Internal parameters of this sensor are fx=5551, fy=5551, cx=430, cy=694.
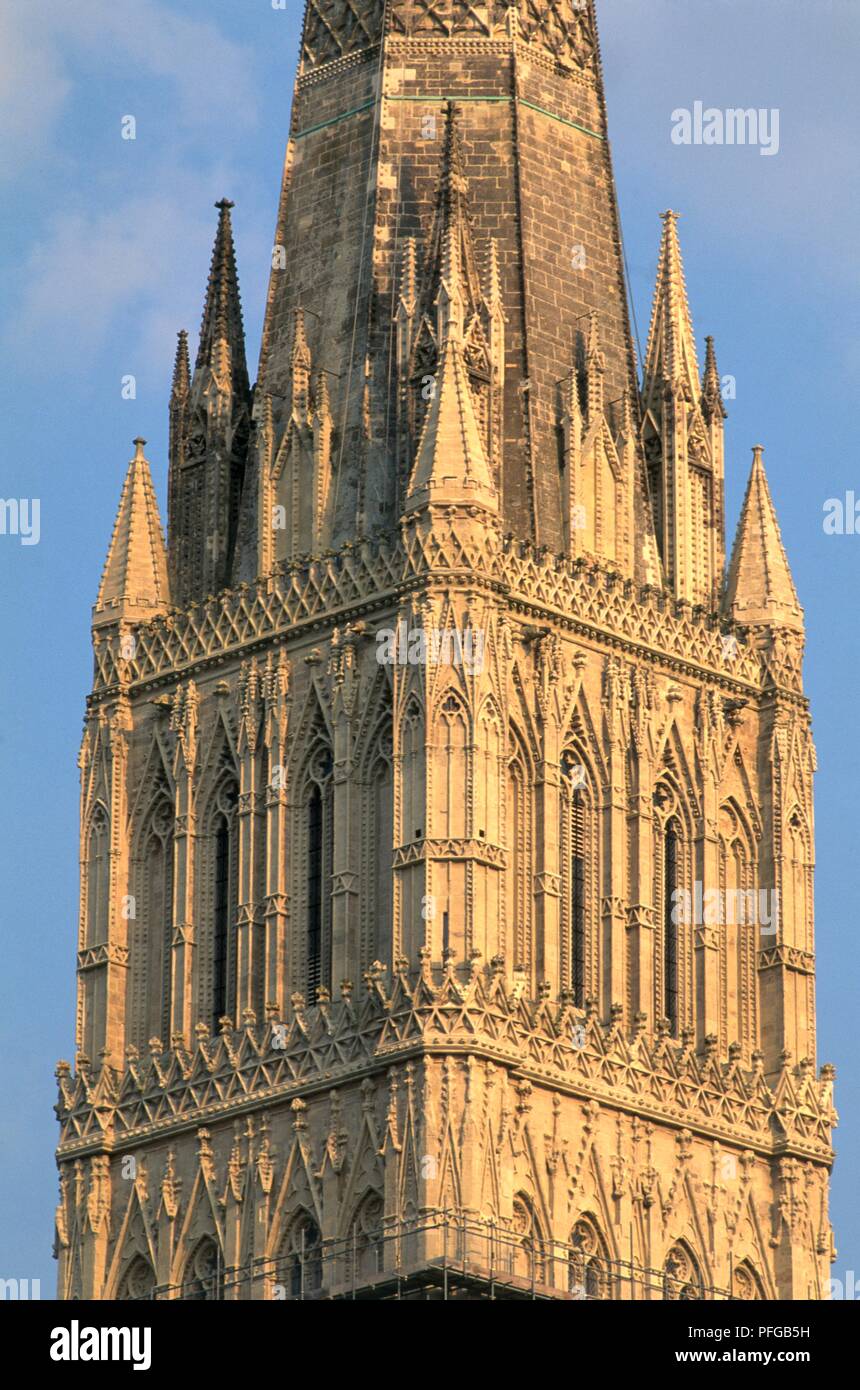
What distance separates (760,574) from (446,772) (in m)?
9.55

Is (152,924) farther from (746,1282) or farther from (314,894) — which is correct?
(746,1282)

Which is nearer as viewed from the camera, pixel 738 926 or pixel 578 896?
pixel 578 896

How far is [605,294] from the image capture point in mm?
90438

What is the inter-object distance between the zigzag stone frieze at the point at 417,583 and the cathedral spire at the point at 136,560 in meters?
0.42

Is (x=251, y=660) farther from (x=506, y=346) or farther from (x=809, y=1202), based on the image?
(x=809, y=1202)

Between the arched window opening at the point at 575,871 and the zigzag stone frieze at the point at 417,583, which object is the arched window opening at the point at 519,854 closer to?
the arched window opening at the point at 575,871

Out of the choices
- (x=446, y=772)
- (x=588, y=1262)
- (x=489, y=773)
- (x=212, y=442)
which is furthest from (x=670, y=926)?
(x=212, y=442)

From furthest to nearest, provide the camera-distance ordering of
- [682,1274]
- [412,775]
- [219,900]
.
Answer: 1. [219,900]
2. [682,1274]
3. [412,775]

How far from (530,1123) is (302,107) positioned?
19.1 m

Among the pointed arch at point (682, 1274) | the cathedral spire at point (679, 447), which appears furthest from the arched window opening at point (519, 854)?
the cathedral spire at point (679, 447)

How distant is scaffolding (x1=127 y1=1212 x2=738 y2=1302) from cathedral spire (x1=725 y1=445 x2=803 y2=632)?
38.7 ft

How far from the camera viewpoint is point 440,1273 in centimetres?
7925

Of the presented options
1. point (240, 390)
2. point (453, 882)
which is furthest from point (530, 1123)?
point (240, 390)

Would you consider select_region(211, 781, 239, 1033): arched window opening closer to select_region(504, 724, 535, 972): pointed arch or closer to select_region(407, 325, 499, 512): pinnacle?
select_region(504, 724, 535, 972): pointed arch
